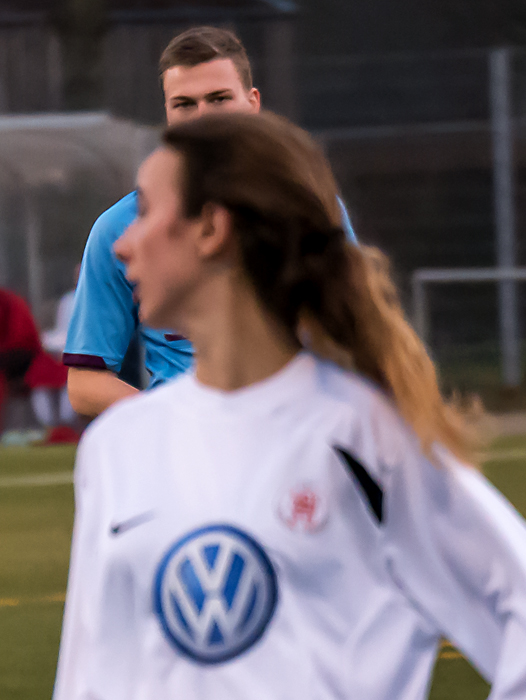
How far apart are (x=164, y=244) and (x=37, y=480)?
324 inches

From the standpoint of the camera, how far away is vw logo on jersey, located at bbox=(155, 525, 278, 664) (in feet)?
4.40

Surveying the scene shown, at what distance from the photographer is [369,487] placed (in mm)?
1354

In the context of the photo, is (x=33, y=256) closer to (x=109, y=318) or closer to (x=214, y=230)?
(x=109, y=318)

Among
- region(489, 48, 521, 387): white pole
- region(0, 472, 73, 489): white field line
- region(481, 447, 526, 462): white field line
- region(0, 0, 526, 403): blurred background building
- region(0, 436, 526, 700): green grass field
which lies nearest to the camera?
region(0, 436, 526, 700): green grass field

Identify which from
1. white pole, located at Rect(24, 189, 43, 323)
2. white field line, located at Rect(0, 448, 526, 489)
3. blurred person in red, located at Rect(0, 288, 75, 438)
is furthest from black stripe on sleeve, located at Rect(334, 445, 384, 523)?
white pole, located at Rect(24, 189, 43, 323)

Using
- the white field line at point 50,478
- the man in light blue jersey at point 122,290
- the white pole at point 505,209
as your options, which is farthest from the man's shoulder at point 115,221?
the white pole at point 505,209

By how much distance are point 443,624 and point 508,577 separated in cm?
9

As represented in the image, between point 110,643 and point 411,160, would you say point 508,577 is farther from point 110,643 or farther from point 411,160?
point 411,160

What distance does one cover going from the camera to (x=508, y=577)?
1.31m

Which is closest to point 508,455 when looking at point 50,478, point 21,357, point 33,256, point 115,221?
point 50,478

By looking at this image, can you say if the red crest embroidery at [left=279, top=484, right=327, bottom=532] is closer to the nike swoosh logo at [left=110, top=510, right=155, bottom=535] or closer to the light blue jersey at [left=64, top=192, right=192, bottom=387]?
the nike swoosh logo at [left=110, top=510, right=155, bottom=535]

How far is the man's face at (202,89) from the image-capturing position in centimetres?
270

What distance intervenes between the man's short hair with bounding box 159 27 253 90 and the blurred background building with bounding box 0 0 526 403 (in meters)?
8.15

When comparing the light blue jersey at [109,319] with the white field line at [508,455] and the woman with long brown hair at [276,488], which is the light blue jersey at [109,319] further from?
the white field line at [508,455]
